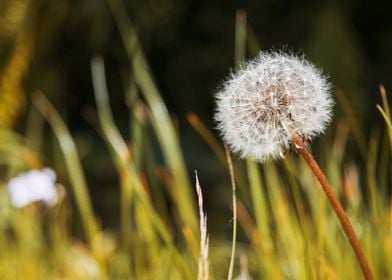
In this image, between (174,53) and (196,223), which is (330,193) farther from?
(174,53)

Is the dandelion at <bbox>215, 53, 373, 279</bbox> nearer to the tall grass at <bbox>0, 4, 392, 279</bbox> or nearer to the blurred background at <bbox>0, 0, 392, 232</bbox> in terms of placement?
the tall grass at <bbox>0, 4, 392, 279</bbox>

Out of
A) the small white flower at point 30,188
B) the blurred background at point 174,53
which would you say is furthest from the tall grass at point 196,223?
the blurred background at point 174,53

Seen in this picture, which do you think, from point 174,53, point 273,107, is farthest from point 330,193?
point 174,53

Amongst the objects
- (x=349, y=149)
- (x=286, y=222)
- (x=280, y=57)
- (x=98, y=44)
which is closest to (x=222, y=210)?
(x=349, y=149)

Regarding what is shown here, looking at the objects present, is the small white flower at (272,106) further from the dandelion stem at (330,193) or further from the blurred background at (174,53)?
Answer: the blurred background at (174,53)

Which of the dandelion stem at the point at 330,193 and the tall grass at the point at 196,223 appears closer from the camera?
the dandelion stem at the point at 330,193

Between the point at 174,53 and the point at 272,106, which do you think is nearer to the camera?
the point at 272,106

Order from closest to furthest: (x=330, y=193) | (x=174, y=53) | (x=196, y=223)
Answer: (x=330, y=193)
(x=196, y=223)
(x=174, y=53)
